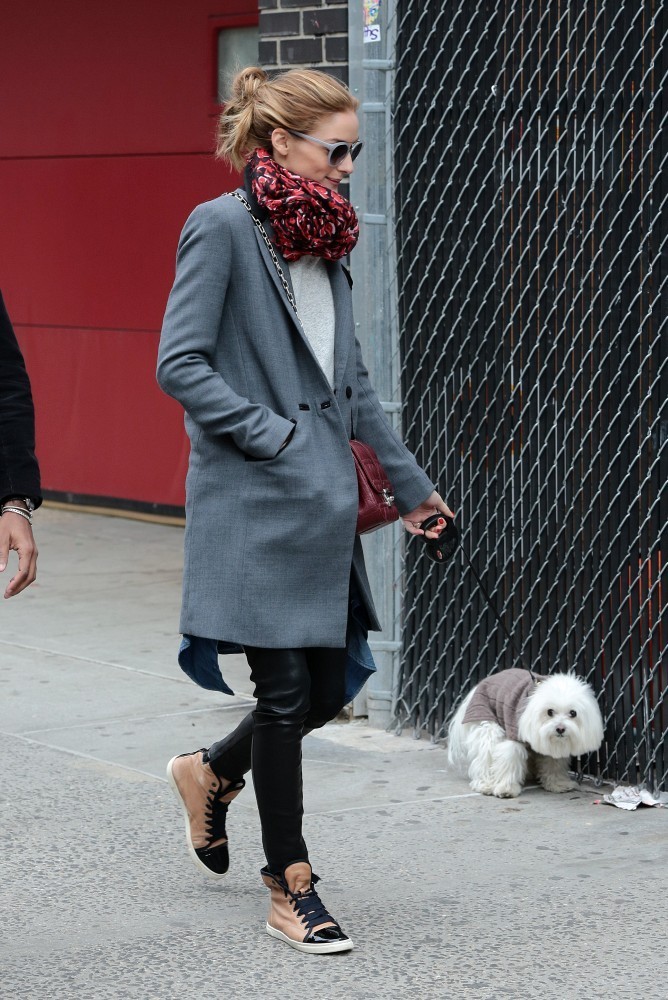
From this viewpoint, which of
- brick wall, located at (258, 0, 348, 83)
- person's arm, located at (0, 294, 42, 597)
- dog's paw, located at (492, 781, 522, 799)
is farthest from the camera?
brick wall, located at (258, 0, 348, 83)

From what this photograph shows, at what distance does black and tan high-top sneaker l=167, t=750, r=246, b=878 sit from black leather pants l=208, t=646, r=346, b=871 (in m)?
0.32

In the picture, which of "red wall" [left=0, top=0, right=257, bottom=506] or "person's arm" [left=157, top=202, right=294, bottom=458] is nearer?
"person's arm" [left=157, top=202, right=294, bottom=458]

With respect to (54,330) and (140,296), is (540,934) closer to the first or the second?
(140,296)

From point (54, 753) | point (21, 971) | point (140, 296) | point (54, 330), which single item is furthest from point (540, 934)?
point (54, 330)

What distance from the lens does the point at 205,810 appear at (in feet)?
14.5

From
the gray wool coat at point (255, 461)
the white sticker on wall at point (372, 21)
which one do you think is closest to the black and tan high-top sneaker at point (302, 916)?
the gray wool coat at point (255, 461)

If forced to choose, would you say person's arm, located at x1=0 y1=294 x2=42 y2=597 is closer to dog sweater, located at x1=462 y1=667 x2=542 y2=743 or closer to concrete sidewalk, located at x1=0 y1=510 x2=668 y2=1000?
concrete sidewalk, located at x1=0 y1=510 x2=668 y2=1000

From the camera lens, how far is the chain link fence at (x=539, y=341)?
5176mm

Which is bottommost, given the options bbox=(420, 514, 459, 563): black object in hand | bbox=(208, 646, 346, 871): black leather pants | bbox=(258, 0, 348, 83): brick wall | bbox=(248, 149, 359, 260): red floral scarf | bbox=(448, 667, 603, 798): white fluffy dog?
bbox=(448, 667, 603, 798): white fluffy dog

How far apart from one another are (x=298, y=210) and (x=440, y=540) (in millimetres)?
939

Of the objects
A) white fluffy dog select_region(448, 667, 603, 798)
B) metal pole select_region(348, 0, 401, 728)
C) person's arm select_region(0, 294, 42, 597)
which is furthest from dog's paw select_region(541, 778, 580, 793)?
person's arm select_region(0, 294, 42, 597)

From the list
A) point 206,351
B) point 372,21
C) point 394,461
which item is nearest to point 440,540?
point 394,461

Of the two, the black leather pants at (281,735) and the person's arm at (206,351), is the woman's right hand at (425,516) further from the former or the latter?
the person's arm at (206,351)

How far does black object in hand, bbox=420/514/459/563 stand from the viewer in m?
4.36
